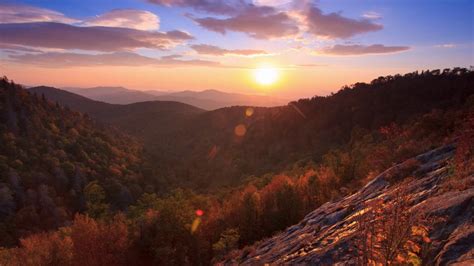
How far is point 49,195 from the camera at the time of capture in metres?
76.6

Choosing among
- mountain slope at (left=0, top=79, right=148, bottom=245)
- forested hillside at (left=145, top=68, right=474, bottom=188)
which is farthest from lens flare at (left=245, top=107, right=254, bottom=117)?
mountain slope at (left=0, top=79, right=148, bottom=245)

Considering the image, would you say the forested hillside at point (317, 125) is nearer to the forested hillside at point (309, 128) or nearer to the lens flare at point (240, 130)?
the forested hillside at point (309, 128)

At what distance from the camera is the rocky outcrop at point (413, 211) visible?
8109mm

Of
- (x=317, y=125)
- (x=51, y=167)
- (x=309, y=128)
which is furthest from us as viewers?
(x=309, y=128)

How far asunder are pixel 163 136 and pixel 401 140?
169 m

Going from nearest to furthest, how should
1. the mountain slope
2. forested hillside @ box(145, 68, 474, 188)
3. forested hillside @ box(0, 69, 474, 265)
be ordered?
forested hillside @ box(0, 69, 474, 265) → the mountain slope → forested hillside @ box(145, 68, 474, 188)

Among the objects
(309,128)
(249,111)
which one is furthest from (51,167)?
(249,111)

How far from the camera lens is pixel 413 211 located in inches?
285

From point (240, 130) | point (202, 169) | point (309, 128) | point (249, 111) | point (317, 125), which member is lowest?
point (202, 169)

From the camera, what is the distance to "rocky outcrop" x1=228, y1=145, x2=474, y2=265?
319 inches

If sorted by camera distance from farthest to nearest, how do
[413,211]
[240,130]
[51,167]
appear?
1. [240,130]
2. [51,167]
3. [413,211]

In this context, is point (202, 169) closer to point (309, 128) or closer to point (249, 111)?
point (309, 128)

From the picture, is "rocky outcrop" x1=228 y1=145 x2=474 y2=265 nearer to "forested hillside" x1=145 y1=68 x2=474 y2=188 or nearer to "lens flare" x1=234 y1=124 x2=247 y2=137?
"forested hillside" x1=145 y1=68 x2=474 y2=188

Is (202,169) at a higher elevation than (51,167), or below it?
below
